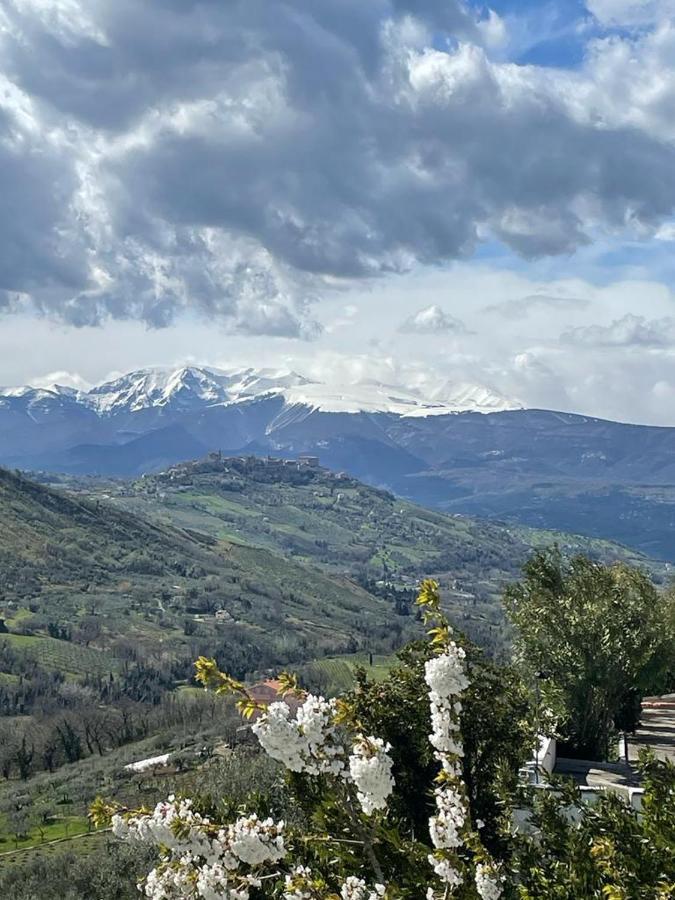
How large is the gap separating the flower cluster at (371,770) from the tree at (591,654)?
25985 mm

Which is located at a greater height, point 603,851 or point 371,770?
point 371,770

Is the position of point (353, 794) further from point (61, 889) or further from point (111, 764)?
point (111, 764)

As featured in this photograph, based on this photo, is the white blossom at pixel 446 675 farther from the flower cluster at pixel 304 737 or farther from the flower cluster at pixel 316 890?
the flower cluster at pixel 316 890

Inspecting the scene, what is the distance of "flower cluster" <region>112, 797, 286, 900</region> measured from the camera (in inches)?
329

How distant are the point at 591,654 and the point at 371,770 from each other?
28.3 metres

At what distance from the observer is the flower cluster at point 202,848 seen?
27.5 ft

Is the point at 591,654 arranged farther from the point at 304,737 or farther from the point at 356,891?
the point at 304,737

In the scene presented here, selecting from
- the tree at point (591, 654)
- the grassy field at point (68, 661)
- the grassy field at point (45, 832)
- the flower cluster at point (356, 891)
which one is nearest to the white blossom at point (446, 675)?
the flower cluster at point (356, 891)

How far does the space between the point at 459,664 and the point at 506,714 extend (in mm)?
8760

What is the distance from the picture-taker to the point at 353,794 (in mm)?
9906

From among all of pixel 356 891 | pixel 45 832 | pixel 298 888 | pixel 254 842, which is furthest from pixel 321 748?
pixel 45 832

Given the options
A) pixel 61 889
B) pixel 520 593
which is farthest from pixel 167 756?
pixel 520 593

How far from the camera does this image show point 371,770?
8320 millimetres

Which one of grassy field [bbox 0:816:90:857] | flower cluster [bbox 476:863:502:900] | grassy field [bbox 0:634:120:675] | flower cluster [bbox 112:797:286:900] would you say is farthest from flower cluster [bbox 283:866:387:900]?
grassy field [bbox 0:634:120:675]
